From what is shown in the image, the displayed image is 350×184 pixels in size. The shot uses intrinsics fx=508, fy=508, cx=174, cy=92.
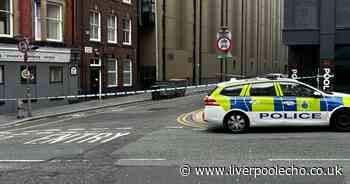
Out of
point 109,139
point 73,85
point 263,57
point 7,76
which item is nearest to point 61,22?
point 73,85

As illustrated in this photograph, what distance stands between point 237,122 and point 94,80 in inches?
824

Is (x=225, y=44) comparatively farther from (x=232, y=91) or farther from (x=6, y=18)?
(x=6, y=18)

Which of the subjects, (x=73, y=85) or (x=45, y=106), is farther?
(x=73, y=85)

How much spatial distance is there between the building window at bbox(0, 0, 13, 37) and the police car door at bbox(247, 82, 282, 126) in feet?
50.4

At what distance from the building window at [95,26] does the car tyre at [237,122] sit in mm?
20998

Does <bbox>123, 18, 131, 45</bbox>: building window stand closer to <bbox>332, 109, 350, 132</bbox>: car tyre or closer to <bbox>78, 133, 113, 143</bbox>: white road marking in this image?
<bbox>78, 133, 113, 143</bbox>: white road marking

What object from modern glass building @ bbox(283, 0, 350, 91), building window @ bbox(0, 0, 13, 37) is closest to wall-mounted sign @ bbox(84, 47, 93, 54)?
building window @ bbox(0, 0, 13, 37)

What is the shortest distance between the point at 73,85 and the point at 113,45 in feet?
21.2

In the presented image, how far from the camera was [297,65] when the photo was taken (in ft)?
102

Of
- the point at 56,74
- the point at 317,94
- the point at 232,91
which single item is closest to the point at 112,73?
the point at 56,74

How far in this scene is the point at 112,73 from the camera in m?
36.3

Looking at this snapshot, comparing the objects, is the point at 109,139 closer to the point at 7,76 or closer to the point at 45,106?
the point at 7,76

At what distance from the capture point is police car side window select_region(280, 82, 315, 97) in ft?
45.0

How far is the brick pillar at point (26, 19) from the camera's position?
26.0 metres
